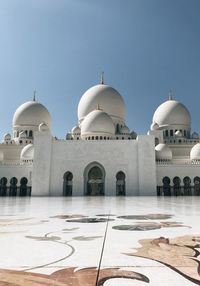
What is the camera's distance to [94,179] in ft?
83.1

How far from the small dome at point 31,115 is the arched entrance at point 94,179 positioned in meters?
11.6

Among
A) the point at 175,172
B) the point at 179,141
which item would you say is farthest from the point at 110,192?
the point at 179,141

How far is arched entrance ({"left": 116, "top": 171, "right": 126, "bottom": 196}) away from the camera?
23.6 metres

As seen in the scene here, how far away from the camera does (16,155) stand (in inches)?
1196

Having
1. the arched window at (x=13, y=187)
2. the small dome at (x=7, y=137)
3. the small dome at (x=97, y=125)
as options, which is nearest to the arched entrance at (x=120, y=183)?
the small dome at (x=97, y=125)

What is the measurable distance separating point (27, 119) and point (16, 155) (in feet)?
17.0

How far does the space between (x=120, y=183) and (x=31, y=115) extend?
50.4 ft

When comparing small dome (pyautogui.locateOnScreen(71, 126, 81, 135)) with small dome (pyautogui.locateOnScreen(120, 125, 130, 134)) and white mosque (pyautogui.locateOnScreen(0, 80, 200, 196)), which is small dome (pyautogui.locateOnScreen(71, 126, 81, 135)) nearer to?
white mosque (pyautogui.locateOnScreen(0, 80, 200, 196))

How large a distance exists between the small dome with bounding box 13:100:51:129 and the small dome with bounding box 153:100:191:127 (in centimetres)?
1388

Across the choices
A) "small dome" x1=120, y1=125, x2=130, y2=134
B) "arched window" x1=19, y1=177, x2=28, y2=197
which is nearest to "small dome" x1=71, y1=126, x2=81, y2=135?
"small dome" x1=120, y1=125, x2=130, y2=134

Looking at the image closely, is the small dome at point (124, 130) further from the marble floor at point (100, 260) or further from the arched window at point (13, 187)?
the marble floor at point (100, 260)

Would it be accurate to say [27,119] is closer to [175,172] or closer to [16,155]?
[16,155]

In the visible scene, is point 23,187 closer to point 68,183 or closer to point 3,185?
point 3,185

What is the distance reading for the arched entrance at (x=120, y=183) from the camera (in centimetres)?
2364
